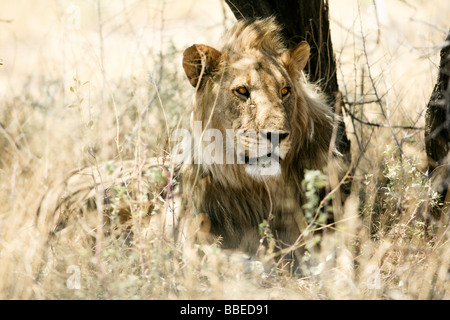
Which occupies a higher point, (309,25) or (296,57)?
(309,25)

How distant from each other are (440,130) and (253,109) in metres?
1.51

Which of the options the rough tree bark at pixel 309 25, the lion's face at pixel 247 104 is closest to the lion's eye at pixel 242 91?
the lion's face at pixel 247 104

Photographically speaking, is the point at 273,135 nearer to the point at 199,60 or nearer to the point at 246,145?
the point at 246,145

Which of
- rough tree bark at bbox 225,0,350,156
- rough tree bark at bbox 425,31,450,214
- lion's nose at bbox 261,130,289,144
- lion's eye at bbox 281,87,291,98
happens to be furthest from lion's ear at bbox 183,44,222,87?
rough tree bark at bbox 425,31,450,214

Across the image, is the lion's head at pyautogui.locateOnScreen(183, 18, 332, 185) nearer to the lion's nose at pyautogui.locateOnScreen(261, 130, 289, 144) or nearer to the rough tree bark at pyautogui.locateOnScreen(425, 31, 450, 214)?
the lion's nose at pyautogui.locateOnScreen(261, 130, 289, 144)

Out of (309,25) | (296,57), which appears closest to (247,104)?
(296,57)

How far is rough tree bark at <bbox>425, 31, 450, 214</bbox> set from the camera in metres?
4.15

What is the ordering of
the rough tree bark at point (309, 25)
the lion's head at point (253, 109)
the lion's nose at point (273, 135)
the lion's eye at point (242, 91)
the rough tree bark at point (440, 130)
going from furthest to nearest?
the rough tree bark at point (309, 25), the rough tree bark at point (440, 130), the lion's eye at point (242, 91), the lion's head at point (253, 109), the lion's nose at point (273, 135)

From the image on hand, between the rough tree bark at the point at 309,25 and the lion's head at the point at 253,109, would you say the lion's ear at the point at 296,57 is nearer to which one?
the lion's head at the point at 253,109

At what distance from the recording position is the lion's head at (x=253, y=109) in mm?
3722

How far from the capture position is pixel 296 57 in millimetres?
4246

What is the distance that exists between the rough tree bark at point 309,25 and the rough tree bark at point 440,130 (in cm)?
72

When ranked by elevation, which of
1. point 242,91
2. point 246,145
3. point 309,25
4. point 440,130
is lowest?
point 246,145
